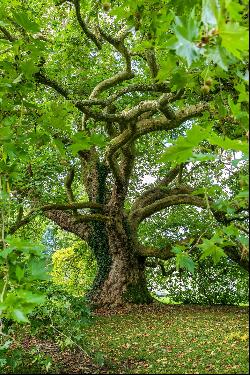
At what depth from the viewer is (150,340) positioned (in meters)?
6.95

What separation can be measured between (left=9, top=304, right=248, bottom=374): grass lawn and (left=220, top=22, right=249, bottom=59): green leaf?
4.18ft

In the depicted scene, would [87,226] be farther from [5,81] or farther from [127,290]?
[5,81]

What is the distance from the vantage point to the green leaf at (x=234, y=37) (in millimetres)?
1329

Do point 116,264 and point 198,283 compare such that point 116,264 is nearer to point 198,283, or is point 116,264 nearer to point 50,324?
point 198,283

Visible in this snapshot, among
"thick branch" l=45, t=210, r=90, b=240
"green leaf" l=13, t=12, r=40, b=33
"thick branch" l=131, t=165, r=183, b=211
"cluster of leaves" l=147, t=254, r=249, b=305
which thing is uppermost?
"thick branch" l=131, t=165, r=183, b=211

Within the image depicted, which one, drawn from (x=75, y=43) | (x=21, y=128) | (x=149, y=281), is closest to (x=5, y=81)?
(x=21, y=128)

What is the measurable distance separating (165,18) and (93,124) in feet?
30.3

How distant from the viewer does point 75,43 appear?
35.7ft

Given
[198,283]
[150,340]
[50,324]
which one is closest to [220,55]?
[50,324]

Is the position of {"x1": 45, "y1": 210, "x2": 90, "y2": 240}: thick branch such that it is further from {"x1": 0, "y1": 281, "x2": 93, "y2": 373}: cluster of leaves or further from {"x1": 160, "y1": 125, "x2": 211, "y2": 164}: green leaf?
{"x1": 160, "y1": 125, "x2": 211, "y2": 164}: green leaf

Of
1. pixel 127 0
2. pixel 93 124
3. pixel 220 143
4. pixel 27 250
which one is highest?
pixel 93 124

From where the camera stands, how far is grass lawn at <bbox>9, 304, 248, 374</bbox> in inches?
153

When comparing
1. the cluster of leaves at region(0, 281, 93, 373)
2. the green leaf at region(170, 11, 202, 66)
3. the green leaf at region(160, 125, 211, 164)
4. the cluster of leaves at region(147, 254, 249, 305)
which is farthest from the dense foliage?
the cluster of leaves at region(0, 281, 93, 373)

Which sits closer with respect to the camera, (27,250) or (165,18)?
(27,250)
